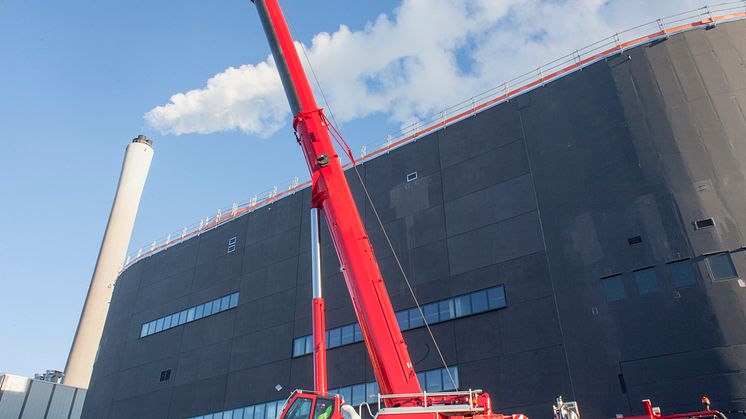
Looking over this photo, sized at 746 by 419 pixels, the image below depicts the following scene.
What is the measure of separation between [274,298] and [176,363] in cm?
899

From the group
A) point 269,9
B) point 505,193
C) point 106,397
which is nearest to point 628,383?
point 505,193

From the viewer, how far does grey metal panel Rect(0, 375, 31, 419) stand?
34.2 metres

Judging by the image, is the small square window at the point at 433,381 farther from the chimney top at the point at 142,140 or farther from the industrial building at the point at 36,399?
the chimney top at the point at 142,140

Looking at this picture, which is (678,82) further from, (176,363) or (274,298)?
(176,363)

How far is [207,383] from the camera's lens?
3244 cm

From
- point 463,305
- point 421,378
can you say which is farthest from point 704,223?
point 421,378

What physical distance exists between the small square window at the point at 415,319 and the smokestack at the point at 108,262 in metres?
43.8

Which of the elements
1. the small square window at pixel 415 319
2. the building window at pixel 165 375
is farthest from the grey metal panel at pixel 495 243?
the building window at pixel 165 375

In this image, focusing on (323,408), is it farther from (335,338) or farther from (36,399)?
(36,399)

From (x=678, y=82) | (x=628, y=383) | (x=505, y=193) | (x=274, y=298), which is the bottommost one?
(x=628, y=383)

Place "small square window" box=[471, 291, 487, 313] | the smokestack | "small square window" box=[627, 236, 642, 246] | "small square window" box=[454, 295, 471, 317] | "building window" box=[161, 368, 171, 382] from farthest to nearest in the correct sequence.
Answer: the smokestack
"building window" box=[161, 368, 171, 382]
"small square window" box=[454, 295, 471, 317]
"small square window" box=[471, 291, 487, 313]
"small square window" box=[627, 236, 642, 246]

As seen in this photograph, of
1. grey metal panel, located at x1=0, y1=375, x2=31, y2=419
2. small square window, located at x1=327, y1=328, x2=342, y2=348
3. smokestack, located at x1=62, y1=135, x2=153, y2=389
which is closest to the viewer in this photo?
small square window, located at x1=327, y1=328, x2=342, y2=348

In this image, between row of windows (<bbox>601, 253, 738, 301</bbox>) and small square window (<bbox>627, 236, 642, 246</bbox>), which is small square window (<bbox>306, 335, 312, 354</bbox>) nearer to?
row of windows (<bbox>601, 253, 738, 301</bbox>)

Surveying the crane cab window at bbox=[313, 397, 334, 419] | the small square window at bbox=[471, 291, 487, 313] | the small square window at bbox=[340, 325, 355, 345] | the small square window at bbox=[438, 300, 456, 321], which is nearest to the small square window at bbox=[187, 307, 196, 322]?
the small square window at bbox=[340, 325, 355, 345]
